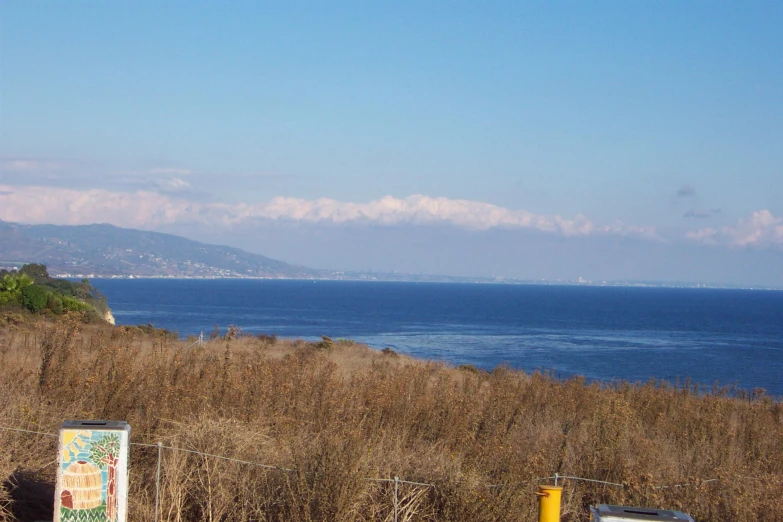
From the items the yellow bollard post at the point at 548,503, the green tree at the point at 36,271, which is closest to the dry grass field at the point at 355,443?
the yellow bollard post at the point at 548,503

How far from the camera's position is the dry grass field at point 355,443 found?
7180mm

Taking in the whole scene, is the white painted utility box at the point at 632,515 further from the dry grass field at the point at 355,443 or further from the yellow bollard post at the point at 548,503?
the dry grass field at the point at 355,443

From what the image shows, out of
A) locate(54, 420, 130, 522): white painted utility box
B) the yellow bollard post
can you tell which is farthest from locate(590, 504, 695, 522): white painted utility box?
locate(54, 420, 130, 522): white painted utility box

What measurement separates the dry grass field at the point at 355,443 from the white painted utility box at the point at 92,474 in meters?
0.77

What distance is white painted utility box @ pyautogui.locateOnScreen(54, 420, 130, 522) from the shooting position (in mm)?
6430

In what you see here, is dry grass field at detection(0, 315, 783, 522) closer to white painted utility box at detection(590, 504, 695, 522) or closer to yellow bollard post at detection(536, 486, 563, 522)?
yellow bollard post at detection(536, 486, 563, 522)

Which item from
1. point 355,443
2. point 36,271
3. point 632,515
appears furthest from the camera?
point 36,271

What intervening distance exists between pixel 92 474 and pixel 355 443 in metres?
2.28

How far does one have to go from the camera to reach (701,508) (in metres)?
7.87

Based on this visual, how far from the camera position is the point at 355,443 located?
23.8ft

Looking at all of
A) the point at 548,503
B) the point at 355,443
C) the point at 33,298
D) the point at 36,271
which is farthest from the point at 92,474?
the point at 36,271

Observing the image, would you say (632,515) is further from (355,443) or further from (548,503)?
(355,443)

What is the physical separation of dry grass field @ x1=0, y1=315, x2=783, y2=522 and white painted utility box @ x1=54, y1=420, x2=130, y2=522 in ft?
2.52

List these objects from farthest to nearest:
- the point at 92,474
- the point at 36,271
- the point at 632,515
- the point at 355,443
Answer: the point at 36,271 → the point at 355,443 → the point at 92,474 → the point at 632,515
